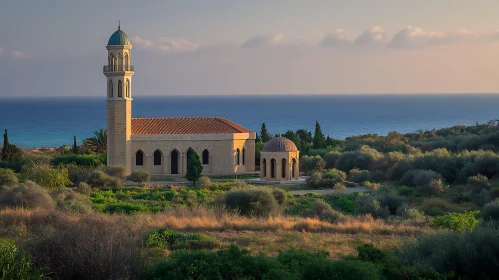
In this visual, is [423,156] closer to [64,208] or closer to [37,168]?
[37,168]

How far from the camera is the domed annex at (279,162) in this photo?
39000 mm

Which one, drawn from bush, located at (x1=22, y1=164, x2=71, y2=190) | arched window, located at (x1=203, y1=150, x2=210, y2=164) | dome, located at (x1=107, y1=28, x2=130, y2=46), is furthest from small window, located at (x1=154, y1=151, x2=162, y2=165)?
bush, located at (x1=22, y1=164, x2=71, y2=190)

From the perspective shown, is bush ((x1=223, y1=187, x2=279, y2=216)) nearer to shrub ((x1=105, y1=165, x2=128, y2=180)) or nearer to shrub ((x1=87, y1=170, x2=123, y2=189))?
shrub ((x1=87, y1=170, x2=123, y2=189))

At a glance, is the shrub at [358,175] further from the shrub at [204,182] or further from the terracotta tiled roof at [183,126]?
the shrub at [204,182]

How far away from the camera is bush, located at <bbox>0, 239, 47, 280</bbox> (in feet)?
35.5

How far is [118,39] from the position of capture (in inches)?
1613

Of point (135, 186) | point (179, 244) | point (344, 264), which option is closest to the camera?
point (344, 264)

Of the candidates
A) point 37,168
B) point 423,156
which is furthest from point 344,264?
point 423,156

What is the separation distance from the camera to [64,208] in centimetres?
2070

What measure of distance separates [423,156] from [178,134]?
1467 cm

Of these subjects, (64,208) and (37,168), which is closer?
(64,208)

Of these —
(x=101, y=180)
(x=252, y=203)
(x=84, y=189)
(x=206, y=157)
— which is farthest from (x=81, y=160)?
(x=252, y=203)

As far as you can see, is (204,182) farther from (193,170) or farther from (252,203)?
(252,203)

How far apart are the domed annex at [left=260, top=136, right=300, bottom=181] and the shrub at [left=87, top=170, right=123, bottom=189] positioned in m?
9.03
